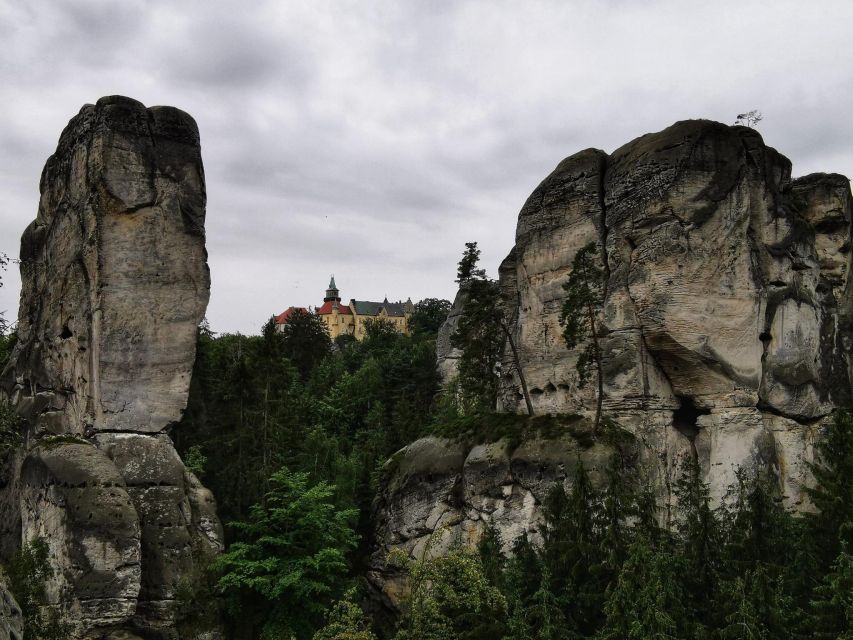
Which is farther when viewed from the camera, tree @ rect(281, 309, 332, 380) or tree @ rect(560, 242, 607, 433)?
tree @ rect(281, 309, 332, 380)

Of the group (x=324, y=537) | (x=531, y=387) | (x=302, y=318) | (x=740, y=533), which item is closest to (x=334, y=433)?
(x=302, y=318)

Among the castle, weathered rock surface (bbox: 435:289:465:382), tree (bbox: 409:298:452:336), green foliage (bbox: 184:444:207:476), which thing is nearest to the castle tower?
the castle

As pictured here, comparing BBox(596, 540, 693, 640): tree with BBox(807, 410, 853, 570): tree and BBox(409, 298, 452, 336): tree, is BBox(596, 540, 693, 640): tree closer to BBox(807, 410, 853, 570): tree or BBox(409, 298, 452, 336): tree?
BBox(807, 410, 853, 570): tree

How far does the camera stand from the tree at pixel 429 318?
8804 cm

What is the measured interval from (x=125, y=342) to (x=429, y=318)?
6675 centimetres

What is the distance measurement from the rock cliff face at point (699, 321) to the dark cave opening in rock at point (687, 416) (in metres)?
0.05

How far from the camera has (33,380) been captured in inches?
1061

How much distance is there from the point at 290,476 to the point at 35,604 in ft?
28.8

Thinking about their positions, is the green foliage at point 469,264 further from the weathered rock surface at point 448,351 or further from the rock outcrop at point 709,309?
the weathered rock surface at point 448,351

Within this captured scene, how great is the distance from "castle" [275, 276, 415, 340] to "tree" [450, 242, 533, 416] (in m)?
86.3

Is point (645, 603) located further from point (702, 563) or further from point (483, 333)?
Result: point (483, 333)

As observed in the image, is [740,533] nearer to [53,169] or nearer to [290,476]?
[290,476]

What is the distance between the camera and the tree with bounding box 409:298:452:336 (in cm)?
8804

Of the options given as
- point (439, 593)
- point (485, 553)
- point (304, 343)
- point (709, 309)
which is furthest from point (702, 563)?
point (304, 343)
